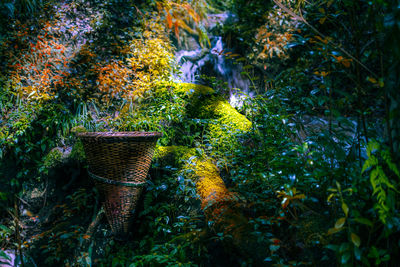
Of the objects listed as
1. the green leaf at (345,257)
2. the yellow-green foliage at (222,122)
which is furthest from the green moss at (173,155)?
the green leaf at (345,257)

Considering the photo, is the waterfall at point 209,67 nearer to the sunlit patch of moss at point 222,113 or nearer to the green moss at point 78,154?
the sunlit patch of moss at point 222,113

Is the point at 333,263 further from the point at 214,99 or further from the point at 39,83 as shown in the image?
the point at 39,83

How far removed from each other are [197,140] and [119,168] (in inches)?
45.8

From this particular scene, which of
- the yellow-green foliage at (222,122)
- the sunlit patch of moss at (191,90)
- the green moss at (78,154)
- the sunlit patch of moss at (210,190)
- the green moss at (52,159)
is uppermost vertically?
the sunlit patch of moss at (191,90)

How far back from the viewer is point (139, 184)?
2.10 m

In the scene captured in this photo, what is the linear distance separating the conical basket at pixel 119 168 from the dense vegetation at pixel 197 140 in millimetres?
164

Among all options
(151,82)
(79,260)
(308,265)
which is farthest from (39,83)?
(308,265)

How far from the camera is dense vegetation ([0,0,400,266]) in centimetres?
109

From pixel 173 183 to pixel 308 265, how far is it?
1308 mm

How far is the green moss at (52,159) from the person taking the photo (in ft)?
9.12

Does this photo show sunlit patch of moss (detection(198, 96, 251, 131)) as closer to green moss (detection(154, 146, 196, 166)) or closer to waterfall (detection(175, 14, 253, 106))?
green moss (detection(154, 146, 196, 166))

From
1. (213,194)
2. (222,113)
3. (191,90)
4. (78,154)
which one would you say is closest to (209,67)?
(191,90)

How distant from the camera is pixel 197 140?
291cm

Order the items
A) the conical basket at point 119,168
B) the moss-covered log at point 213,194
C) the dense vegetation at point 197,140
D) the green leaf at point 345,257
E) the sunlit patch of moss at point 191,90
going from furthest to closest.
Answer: the sunlit patch of moss at point 191,90 → the conical basket at point 119,168 → the moss-covered log at point 213,194 → the dense vegetation at point 197,140 → the green leaf at point 345,257
